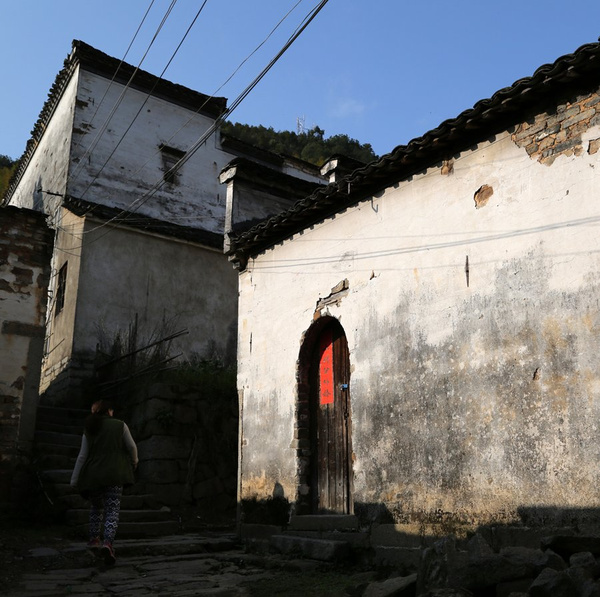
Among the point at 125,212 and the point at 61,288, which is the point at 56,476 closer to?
the point at 61,288

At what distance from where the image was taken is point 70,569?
6367mm

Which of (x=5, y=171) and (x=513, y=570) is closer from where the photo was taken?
(x=513, y=570)

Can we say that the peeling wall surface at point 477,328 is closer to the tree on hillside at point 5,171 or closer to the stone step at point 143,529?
the stone step at point 143,529

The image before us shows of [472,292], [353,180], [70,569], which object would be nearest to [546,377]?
[472,292]

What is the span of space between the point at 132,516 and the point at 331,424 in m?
3.31

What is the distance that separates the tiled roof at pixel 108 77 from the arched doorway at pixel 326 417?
10.7 meters

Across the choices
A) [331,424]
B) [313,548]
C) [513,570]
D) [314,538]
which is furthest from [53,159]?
[513,570]

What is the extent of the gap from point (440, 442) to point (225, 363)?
9.27 metres

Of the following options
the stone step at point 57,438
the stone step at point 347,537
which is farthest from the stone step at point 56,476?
the stone step at point 347,537

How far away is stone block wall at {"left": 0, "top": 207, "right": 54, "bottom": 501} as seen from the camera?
9.12 m

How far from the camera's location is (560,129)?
5.67m

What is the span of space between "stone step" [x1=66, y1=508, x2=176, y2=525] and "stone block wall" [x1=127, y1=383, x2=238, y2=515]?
642mm

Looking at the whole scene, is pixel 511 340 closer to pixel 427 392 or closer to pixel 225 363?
pixel 427 392

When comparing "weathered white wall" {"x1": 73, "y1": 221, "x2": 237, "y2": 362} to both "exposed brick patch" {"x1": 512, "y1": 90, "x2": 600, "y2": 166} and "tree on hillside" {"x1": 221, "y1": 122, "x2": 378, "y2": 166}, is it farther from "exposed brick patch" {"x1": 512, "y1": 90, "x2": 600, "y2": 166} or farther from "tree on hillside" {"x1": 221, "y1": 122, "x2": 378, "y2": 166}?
"tree on hillside" {"x1": 221, "y1": 122, "x2": 378, "y2": 166}
